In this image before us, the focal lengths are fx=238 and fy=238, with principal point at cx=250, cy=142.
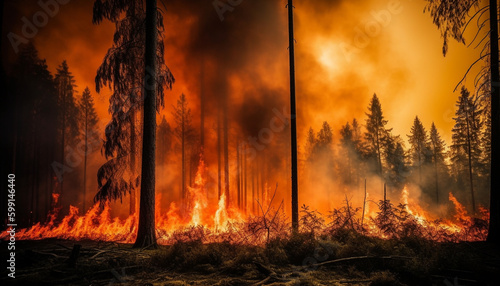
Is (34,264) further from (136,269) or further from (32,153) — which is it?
(32,153)

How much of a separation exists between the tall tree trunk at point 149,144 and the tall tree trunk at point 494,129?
534 inches

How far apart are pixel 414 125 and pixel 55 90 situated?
52974mm

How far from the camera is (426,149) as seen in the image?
41.4 m

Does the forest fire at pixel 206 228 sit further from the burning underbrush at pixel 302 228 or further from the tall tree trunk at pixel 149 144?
the tall tree trunk at pixel 149 144

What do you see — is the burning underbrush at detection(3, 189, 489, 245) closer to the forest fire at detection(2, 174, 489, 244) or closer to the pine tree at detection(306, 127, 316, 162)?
the forest fire at detection(2, 174, 489, 244)

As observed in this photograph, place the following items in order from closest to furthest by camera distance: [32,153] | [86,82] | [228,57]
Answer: [228,57]
[32,153]
[86,82]

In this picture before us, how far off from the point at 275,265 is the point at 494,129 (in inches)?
437

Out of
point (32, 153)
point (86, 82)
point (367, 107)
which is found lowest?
point (32, 153)

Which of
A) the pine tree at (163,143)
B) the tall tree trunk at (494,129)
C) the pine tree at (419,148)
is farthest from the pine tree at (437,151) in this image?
the pine tree at (163,143)

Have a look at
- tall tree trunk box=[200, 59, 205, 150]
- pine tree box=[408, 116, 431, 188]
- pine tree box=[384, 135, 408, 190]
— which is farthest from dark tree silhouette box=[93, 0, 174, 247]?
pine tree box=[408, 116, 431, 188]

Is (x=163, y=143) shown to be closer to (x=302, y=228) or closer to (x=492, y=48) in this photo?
(x=302, y=228)

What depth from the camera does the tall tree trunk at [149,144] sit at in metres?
9.22

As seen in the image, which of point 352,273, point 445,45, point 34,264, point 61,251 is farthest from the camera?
point 445,45

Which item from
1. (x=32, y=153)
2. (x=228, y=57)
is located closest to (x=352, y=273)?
(x=228, y=57)
